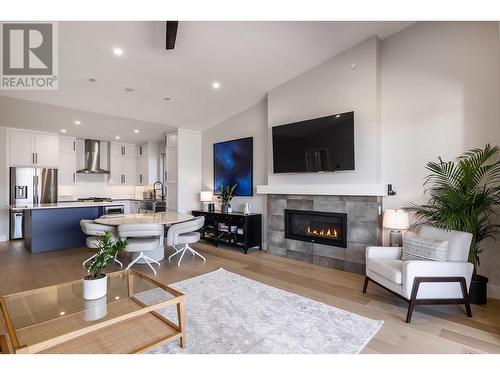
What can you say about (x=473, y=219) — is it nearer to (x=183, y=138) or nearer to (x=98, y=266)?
(x=98, y=266)

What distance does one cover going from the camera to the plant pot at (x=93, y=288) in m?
2.09

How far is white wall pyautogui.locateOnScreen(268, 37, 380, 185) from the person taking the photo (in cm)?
374

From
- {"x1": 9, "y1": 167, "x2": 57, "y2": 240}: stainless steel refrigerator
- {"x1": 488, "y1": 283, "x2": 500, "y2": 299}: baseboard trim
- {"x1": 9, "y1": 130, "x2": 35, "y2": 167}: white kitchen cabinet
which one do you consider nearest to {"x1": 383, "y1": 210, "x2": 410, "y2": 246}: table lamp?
{"x1": 488, "y1": 283, "x2": 500, "y2": 299}: baseboard trim

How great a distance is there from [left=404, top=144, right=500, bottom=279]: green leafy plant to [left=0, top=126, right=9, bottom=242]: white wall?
785 centimetres

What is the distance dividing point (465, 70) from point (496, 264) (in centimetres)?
226


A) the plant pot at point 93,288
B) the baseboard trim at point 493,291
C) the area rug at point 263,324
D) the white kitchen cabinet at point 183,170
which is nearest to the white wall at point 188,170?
the white kitchen cabinet at point 183,170

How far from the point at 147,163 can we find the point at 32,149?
2.61 meters

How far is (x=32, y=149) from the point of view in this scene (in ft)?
20.6

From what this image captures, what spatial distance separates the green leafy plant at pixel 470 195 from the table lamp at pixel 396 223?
22cm

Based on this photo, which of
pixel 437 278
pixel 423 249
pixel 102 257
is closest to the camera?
pixel 102 257

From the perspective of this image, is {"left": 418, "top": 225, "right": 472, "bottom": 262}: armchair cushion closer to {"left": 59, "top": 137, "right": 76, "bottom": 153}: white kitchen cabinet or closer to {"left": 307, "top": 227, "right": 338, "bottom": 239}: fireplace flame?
{"left": 307, "top": 227, "right": 338, "bottom": 239}: fireplace flame

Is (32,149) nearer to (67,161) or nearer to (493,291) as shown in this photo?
(67,161)

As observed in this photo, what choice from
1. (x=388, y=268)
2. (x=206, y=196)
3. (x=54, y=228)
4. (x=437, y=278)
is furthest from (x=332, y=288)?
(x=54, y=228)
